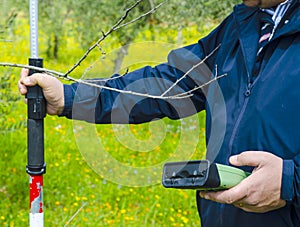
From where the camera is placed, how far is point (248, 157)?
1657 mm

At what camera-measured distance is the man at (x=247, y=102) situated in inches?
64.9

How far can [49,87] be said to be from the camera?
6.59ft

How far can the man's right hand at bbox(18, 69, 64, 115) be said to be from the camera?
77.4 inches

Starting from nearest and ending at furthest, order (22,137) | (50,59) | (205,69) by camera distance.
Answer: (205,69), (22,137), (50,59)

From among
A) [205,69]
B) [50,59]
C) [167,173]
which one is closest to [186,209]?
[205,69]

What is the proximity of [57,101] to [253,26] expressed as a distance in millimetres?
788

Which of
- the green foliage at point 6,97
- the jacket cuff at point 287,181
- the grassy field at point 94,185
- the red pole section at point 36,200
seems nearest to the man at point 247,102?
the jacket cuff at point 287,181

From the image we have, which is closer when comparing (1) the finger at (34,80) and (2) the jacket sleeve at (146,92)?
(1) the finger at (34,80)

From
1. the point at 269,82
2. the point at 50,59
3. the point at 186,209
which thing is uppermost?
the point at 50,59

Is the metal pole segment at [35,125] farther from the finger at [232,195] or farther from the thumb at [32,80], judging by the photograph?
the finger at [232,195]

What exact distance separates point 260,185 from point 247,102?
33 cm

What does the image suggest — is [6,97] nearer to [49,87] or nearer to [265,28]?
[49,87]

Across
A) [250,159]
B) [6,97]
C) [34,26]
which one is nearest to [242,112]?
[250,159]

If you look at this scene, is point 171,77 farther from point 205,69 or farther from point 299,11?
point 299,11
